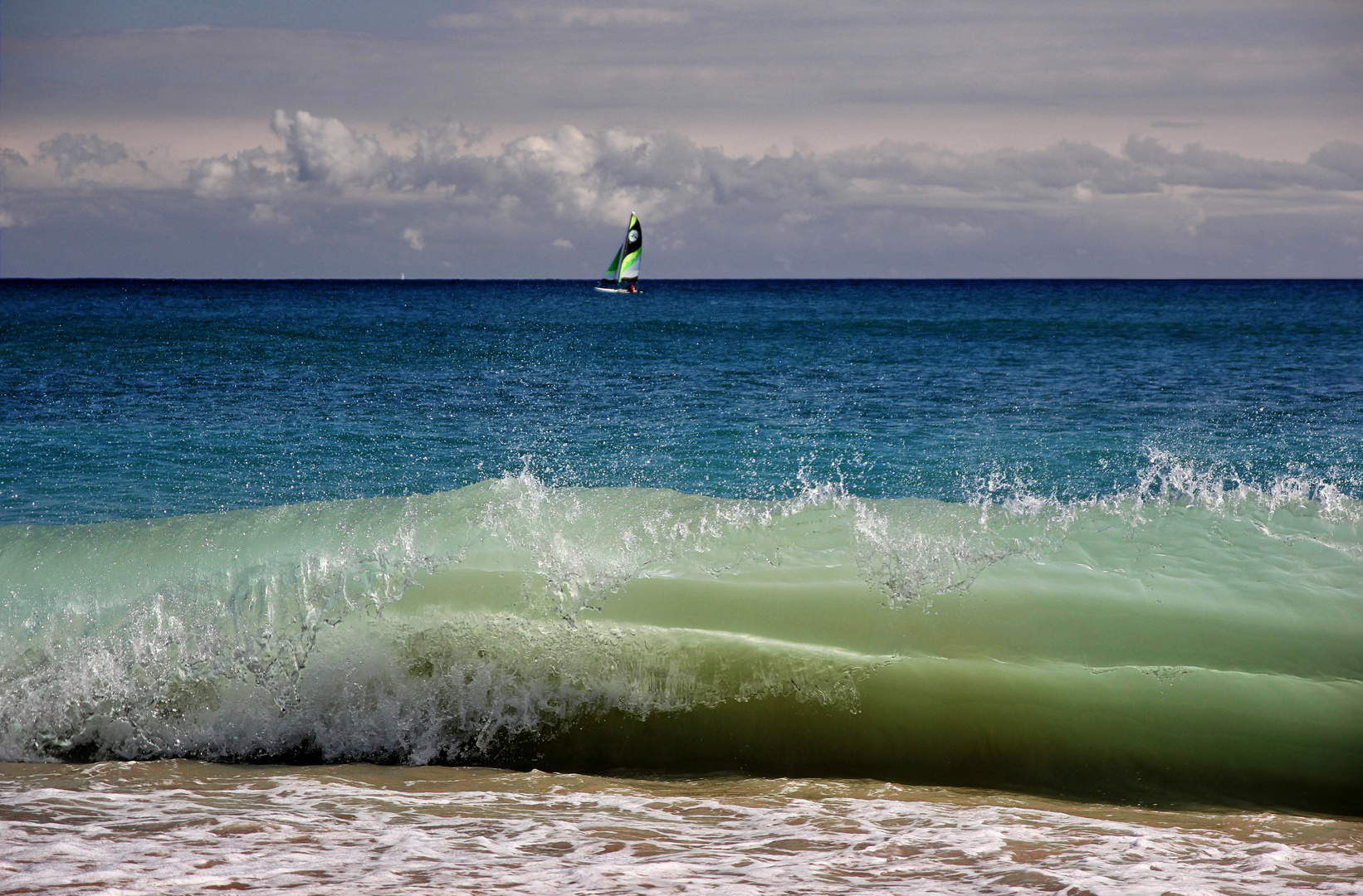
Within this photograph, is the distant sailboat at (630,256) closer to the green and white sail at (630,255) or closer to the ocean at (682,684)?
the green and white sail at (630,255)

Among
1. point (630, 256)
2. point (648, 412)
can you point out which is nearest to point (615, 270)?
point (630, 256)

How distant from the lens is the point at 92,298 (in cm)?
5497

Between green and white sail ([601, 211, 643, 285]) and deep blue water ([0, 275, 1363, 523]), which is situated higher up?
green and white sail ([601, 211, 643, 285])

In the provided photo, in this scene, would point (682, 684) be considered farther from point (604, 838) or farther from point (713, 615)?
point (604, 838)

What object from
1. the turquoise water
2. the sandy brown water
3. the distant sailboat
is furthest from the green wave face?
the distant sailboat

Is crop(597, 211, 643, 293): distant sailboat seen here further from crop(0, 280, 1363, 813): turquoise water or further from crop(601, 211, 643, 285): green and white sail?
crop(0, 280, 1363, 813): turquoise water

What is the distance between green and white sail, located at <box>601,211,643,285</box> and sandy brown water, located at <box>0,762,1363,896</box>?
41.6 metres

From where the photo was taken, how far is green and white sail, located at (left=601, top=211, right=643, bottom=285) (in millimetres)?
44534

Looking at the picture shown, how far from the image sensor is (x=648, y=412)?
45.3 feet

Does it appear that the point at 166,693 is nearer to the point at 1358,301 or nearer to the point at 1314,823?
the point at 1314,823

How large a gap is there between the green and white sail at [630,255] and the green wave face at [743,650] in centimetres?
3953

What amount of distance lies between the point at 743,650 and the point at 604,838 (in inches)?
72.3

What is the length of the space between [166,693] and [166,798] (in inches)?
45.8

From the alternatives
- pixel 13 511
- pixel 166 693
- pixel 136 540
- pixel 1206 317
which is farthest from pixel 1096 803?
pixel 1206 317
